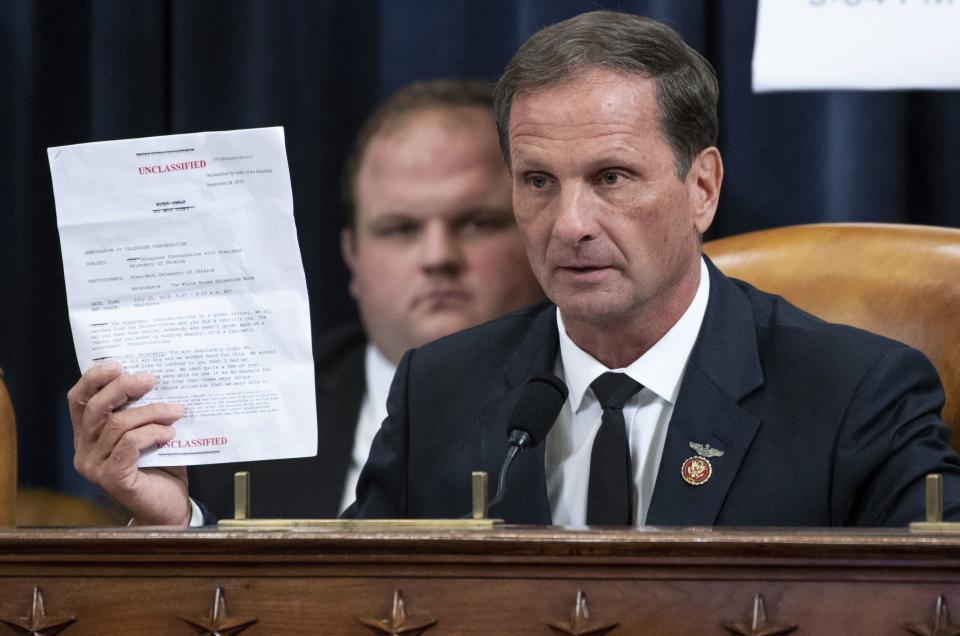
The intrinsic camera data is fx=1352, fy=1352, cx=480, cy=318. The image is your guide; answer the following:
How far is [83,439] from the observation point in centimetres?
174

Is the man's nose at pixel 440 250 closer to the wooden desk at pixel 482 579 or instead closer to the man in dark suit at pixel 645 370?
the man in dark suit at pixel 645 370

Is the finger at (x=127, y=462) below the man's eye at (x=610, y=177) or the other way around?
below

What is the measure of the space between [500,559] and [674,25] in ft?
4.91

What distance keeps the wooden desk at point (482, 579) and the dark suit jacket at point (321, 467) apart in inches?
48.2

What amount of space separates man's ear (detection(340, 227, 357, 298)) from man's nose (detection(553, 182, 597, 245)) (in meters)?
0.75

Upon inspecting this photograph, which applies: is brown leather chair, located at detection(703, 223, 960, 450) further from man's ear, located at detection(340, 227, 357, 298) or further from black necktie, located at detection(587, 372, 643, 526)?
man's ear, located at detection(340, 227, 357, 298)

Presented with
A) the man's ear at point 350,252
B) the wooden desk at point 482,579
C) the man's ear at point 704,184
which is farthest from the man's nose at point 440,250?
the wooden desk at point 482,579

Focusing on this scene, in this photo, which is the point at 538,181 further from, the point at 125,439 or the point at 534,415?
the point at 125,439

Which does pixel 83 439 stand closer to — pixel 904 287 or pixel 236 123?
pixel 236 123

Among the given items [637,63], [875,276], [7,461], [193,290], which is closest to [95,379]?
[193,290]

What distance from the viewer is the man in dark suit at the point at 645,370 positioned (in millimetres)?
1774

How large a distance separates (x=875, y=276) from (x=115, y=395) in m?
1.18

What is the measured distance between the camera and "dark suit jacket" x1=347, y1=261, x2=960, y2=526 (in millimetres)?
1751

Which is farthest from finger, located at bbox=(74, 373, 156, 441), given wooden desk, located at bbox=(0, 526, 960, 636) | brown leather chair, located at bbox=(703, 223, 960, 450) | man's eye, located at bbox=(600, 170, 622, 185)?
brown leather chair, located at bbox=(703, 223, 960, 450)
